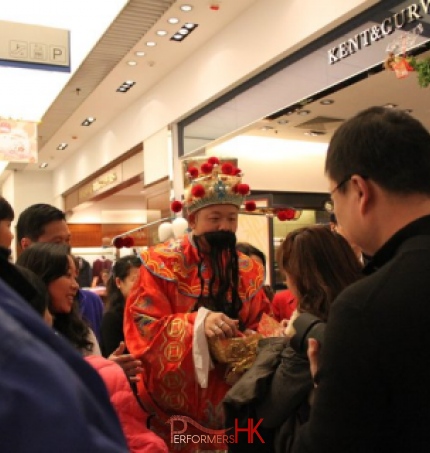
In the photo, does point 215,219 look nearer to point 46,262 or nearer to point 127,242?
point 46,262

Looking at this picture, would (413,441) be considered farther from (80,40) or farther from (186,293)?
(80,40)

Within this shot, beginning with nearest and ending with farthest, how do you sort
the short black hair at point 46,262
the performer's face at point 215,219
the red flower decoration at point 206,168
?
1. the short black hair at point 46,262
2. the performer's face at point 215,219
3. the red flower decoration at point 206,168

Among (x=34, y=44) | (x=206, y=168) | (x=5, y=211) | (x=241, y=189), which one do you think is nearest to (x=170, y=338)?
(x=241, y=189)

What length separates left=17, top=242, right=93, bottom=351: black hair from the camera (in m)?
2.09

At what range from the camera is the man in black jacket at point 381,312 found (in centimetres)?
89

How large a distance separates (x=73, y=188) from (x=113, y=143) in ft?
11.0

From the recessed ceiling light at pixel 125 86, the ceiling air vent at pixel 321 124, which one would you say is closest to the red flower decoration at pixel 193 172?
the ceiling air vent at pixel 321 124

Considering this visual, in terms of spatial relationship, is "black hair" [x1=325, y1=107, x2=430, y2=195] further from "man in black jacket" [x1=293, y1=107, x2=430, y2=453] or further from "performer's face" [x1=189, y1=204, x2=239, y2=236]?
"performer's face" [x1=189, y1=204, x2=239, y2=236]

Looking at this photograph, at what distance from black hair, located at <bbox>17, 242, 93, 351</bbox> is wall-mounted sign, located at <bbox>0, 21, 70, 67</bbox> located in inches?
108

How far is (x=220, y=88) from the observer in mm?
5816

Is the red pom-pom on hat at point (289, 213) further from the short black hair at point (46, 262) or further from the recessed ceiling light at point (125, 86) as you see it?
the recessed ceiling light at point (125, 86)

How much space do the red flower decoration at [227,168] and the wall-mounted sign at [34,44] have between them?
264 centimetres

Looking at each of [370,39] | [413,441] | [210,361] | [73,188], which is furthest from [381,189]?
[73,188]

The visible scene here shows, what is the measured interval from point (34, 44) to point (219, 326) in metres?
3.50
